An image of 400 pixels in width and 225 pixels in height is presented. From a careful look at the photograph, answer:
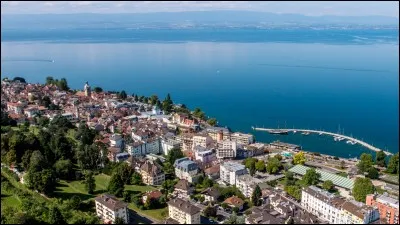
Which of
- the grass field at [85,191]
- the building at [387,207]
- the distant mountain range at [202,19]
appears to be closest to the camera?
the building at [387,207]

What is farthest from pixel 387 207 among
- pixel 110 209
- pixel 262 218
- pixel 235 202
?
pixel 110 209

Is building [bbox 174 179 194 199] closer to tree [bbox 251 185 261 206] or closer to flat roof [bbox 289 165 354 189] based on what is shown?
tree [bbox 251 185 261 206]

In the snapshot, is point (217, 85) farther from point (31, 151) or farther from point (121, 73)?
point (31, 151)

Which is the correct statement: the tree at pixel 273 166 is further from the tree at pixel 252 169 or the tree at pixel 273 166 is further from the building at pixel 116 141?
the building at pixel 116 141

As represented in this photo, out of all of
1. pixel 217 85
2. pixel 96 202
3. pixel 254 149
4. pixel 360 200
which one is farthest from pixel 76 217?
pixel 217 85

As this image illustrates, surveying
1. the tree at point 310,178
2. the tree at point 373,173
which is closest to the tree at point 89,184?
the tree at point 310,178

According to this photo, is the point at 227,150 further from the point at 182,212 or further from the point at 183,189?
the point at 182,212
